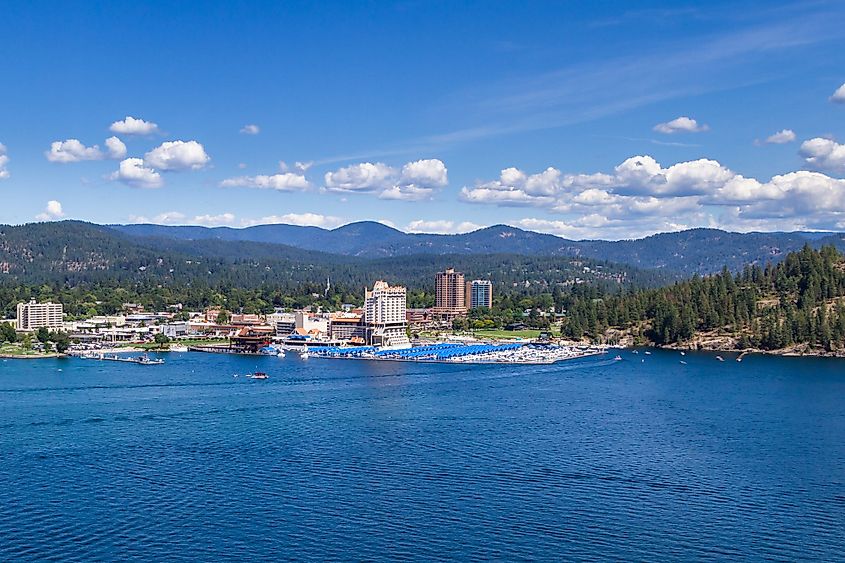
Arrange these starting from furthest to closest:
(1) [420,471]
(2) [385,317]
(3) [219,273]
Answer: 1. (3) [219,273]
2. (2) [385,317]
3. (1) [420,471]

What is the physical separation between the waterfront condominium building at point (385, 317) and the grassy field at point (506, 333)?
→ 20.8 feet

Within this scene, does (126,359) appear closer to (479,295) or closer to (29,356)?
(29,356)

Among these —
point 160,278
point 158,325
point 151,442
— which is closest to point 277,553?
point 151,442

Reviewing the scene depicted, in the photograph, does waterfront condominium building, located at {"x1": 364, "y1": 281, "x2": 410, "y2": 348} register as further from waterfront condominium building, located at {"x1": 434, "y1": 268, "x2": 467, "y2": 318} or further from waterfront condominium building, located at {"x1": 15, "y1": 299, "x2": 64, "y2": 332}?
waterfront condominium building, located at {"x1": 434, "y1": 268, "x2": 467, "y2": 318}

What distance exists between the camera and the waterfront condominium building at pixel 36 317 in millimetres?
67250

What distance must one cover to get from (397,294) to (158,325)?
1790 cm

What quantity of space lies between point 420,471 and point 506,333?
49.5 metres

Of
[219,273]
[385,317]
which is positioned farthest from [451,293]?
[219,273]

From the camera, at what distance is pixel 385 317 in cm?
6494

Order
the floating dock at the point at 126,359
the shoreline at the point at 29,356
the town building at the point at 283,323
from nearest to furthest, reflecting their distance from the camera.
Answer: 1. the floating dock at the point at 126,359
2. the shoreline at the point at 29,356
3. the town building at the point at 283,323

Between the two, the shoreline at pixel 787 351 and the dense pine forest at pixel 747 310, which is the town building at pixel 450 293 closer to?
the dense pine forest at pixel 747 310

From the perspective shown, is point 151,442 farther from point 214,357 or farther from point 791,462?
point 214,357

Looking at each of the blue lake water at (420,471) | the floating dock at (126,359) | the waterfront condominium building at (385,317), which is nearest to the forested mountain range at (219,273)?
the waterfront condominium building at (385,317)

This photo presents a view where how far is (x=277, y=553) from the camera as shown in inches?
646
